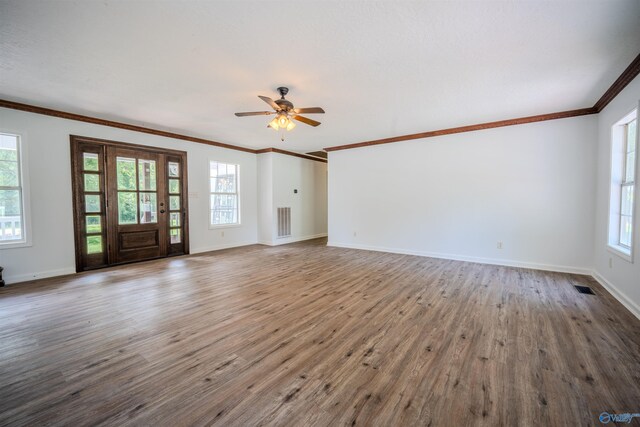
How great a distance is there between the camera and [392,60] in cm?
267

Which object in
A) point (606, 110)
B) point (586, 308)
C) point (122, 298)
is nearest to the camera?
point (586, 308)

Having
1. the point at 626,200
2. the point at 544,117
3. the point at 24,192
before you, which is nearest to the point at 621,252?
the point at 626,200

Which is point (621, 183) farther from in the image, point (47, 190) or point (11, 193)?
point (11, 193)

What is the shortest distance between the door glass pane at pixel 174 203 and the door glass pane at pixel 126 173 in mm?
705

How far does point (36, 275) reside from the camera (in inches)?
158

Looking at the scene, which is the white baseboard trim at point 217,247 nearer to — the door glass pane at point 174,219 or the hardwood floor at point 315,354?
the door glass pane at point 174,219

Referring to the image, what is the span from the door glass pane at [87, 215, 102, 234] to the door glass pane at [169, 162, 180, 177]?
5.05 feet

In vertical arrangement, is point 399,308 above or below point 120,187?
below

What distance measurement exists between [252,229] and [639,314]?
6.91 meters

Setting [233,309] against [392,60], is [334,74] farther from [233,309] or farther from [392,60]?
[233,309]

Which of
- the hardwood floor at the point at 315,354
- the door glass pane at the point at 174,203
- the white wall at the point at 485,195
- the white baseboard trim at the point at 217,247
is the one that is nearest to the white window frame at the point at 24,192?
the hardwood floor at the point at 315,354

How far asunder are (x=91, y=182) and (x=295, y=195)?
14.8ft

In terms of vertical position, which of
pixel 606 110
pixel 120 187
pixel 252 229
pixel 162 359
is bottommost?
pixel 162 359

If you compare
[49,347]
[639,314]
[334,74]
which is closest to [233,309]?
[49,347]
